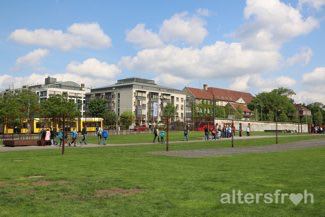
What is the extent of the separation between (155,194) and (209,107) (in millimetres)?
138179

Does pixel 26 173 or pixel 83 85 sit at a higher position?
pixel 83 85

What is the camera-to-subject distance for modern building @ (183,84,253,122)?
154m

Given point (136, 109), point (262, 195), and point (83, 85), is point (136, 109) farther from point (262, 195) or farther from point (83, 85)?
point (262, 195)

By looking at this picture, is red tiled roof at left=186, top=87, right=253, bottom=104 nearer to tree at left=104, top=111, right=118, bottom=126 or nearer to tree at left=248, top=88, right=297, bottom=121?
tree at left=248, top=88, right=297, bottom=121

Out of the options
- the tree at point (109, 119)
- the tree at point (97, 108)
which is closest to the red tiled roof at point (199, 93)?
the tree at point (109, 119)

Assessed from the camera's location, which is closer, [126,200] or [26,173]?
[126,200]

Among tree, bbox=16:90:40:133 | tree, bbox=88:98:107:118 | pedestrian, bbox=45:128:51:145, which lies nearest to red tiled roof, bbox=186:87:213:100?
tree, bbox=88:98:107:118

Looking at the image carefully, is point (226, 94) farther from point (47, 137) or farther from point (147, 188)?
point (147, 188)

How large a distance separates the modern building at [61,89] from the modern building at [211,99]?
41768mm

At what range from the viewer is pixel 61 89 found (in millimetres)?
162750

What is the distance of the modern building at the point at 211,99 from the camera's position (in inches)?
6043

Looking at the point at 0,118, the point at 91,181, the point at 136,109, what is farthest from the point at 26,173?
the point at 136,109

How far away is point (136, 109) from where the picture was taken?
144 meters

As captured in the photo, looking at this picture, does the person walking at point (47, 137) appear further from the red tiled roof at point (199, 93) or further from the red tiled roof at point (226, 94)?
the red tiled roof at point (226, 94)
